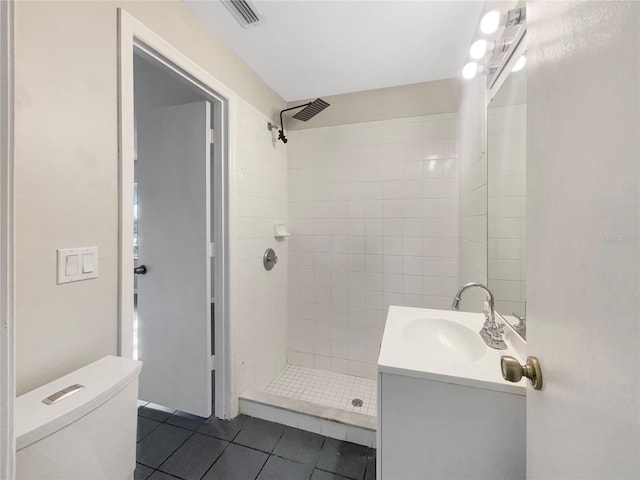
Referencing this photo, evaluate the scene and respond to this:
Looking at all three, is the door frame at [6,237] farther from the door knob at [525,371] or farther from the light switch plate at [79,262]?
the door knob at [525,371]

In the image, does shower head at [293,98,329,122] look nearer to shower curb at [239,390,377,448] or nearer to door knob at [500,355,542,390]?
door knob at [500,355,542,390]

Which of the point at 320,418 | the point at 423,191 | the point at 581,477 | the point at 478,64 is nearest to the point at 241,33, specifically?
the point at 478,64

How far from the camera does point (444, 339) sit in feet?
3.84

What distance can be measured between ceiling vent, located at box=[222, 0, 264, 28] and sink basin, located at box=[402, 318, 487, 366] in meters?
1.74

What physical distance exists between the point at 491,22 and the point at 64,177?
177 centimetres

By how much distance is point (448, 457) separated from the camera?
781 millimetres

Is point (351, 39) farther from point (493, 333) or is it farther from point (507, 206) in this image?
point (493, 333)

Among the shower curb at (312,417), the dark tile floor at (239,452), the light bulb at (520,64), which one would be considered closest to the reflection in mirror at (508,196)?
the light bulb at (520,64)

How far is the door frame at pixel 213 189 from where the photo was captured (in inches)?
40.7

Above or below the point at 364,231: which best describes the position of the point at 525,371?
below

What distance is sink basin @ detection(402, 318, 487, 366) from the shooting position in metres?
1.04

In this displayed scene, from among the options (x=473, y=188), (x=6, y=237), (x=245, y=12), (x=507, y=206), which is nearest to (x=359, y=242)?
(x=473, y=188)

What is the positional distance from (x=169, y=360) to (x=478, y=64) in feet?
8.28

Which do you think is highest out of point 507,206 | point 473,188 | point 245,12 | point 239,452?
point 245,12
